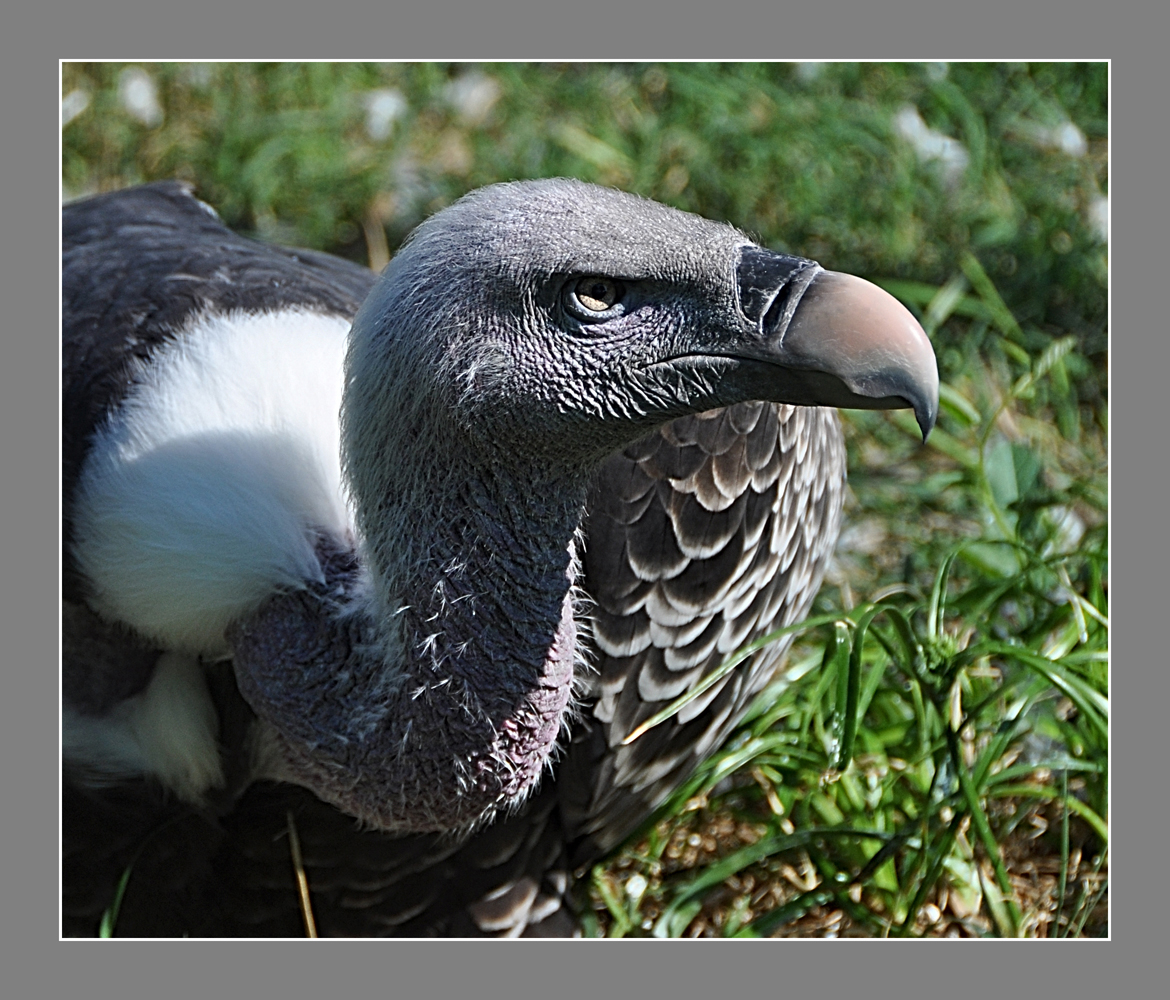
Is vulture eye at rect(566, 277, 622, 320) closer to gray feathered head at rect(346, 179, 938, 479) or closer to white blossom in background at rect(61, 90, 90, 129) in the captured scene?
gray feathered head at rect(346, 179, 938, 479)

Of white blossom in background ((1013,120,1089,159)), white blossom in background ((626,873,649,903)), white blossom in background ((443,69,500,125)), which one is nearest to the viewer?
white blossom in background ((626,873,649,903))

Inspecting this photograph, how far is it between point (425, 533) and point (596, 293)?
40cm

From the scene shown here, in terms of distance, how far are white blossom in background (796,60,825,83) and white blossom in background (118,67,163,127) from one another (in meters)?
1.82

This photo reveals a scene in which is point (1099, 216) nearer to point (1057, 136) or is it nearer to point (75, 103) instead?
point (1057, 136)

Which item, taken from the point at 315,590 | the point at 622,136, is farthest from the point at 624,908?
the point at 622,136

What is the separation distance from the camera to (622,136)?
170 inches

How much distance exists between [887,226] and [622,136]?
2.80 feet

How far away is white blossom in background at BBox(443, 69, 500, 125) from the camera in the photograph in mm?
4410

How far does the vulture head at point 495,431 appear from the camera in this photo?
1.70 metres

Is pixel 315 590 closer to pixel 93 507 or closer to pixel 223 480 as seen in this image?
pixel 223 480

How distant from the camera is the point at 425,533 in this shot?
1.90 meters

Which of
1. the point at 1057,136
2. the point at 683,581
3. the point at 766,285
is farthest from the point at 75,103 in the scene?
the point at 766,285

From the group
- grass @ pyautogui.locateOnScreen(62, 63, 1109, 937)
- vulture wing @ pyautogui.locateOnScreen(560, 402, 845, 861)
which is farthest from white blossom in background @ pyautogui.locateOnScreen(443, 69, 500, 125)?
vulture wing @ pyautogui.locateOnScreen(560, 402, 845, 861)

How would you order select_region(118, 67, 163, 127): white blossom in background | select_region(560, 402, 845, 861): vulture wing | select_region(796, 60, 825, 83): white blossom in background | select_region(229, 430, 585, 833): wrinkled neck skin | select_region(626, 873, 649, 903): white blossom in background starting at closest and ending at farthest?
select_region(229, 430, 585, 833): wrinkled neck skin < select_region(560, 402, 845, 861): vulture wing < select_region(626, 873, 649, 903): white blossom in background < select_region(796, 60, 825, 83): white blossom in background < select_region(118, 67, 163, 127): white blossom in background
